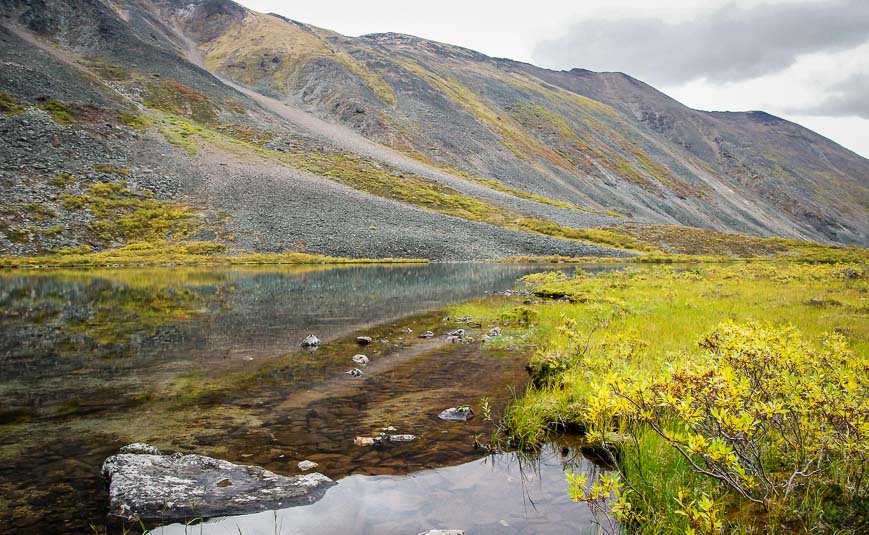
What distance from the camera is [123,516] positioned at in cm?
602

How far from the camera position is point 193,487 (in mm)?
6691

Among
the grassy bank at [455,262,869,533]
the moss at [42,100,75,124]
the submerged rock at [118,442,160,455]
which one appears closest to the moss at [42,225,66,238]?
the moss at [42,100,75,124]

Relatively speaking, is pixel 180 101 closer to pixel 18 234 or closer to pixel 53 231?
pixel 53 231

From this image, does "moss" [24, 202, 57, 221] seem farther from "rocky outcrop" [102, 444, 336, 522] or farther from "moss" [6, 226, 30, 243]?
"rocky outcrop" [102, 444, 336, 522]

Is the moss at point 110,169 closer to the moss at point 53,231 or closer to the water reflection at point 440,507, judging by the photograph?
the moss at point 53,231

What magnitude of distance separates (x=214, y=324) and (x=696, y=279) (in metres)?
32.4

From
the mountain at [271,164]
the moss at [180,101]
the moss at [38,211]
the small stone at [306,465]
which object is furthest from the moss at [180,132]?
the small stone at [306,465]

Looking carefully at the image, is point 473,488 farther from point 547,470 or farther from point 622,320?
point 622,320

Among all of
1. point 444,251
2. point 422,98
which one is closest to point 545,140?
point 422,98

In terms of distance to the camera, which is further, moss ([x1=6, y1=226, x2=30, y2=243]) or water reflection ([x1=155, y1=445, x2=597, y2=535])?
moss ([x1=6, y1=226, x2=30, y2=243])

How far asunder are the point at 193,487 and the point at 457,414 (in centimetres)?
500

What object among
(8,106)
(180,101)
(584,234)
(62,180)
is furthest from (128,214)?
(584,234)

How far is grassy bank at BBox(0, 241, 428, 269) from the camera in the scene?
55.2 metres

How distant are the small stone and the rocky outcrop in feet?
1.21
